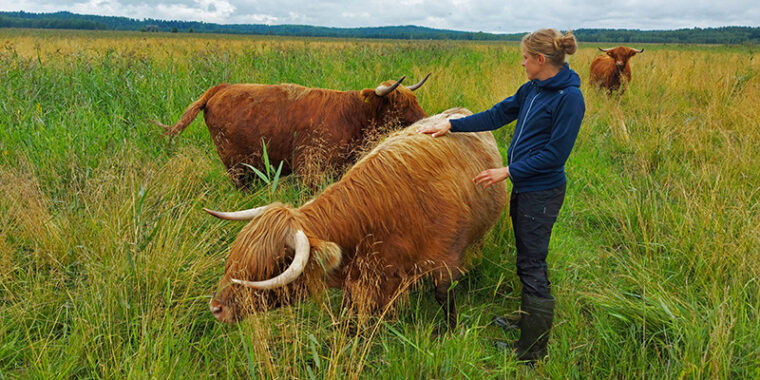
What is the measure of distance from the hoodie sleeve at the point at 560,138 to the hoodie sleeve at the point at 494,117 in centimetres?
49

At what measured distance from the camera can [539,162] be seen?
7.50ft

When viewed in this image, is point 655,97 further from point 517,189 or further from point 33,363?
point 33,363

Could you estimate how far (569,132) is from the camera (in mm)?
2236

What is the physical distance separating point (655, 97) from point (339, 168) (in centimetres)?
764

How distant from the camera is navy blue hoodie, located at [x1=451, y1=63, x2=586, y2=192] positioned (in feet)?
7.36

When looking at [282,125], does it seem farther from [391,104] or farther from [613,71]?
[613,71]

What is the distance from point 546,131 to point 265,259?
167 cm

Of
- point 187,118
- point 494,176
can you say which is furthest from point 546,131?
point 187,118

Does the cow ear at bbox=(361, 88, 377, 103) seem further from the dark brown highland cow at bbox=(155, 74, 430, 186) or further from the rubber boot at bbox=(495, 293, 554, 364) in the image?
the rubber boot at bbox=(495, 293, 554, 364)

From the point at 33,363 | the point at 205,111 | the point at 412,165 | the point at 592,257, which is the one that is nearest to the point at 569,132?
the point at 412,165

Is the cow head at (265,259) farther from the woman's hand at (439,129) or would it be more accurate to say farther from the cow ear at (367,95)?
the cow ear at (367,95)

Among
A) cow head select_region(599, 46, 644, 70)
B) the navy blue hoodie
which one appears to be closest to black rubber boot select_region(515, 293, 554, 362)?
the navy blue hoodie

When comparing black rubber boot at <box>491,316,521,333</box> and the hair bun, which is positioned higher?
the hair bun

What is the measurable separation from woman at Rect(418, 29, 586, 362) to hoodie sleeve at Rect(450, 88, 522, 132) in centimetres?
4
